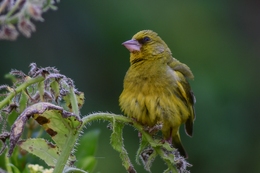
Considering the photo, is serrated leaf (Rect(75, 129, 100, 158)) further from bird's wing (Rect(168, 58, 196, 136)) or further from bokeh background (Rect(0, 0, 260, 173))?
bokeh background (Rect(0, 0, 260, 173))

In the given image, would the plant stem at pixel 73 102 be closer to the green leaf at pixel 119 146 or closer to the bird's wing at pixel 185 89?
the green leaf at pixel 119 146

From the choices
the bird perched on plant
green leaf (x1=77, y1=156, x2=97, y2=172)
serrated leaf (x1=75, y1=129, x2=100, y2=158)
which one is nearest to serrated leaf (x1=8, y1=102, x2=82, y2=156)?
green leaf (x1=77, y1=156, x2=97, y2=172)

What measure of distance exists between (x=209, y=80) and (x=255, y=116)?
7.03 ft

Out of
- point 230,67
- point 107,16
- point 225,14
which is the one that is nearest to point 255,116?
point 230,67

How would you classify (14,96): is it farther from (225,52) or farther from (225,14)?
(225,14)

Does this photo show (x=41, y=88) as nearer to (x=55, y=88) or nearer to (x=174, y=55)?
(x=55, y=88)

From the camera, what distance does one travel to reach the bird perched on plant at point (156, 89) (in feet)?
12.2

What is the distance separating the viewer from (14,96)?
186 cm

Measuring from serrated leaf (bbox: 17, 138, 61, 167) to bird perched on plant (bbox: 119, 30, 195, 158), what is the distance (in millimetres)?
1444

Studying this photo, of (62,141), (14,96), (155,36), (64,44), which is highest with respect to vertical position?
(64,44)

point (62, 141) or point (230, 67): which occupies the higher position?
point (230, 67)

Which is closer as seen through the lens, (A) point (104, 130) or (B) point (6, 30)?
(B) point (6, 30)

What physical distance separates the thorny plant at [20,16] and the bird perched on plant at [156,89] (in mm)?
2020

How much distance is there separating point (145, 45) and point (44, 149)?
2082 mm
